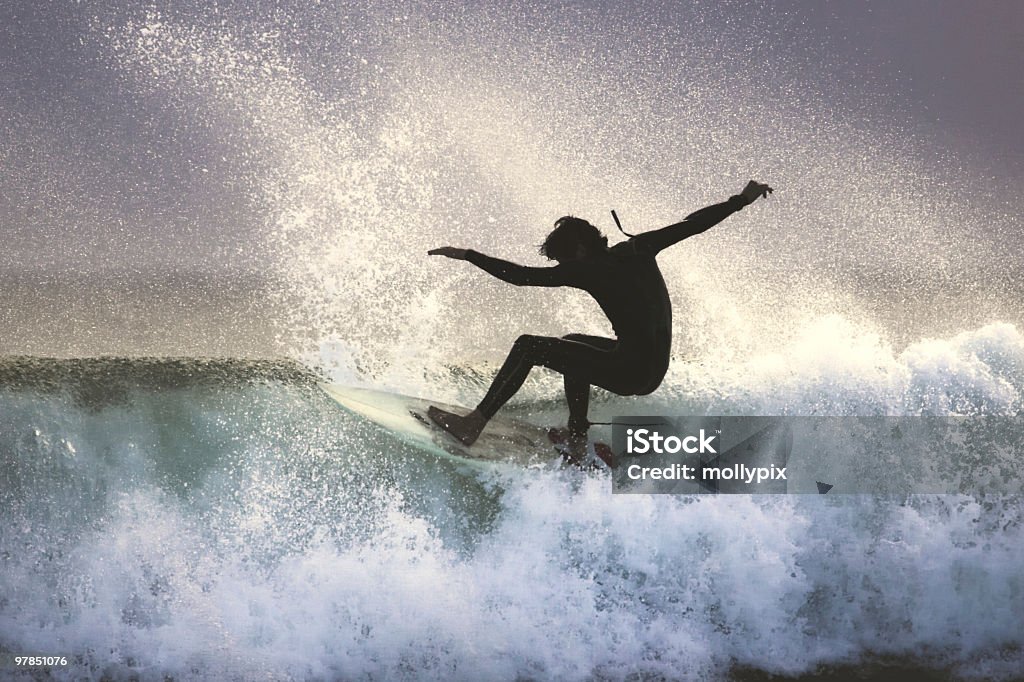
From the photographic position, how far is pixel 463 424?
120 inches

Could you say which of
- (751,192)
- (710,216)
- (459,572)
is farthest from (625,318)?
(459,572)

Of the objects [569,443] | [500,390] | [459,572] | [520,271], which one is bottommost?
[459,572]

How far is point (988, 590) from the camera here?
11.5 feet

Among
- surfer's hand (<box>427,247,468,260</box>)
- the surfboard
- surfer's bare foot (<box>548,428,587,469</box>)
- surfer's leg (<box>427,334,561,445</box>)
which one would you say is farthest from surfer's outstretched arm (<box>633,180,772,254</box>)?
the surfboard

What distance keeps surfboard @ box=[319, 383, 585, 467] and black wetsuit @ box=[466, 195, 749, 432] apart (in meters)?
0.33

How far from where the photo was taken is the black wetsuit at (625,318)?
2828mm

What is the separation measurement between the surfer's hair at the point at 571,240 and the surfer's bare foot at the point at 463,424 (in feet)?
2.05

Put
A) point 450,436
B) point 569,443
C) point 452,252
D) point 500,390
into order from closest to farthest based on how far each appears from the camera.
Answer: point 452,252
point 500,390
point 450,436
point 569,443

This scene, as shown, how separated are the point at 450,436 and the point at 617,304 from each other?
76 cm

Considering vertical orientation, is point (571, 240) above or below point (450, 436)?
above

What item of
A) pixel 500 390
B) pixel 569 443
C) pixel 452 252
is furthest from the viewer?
pixel 569 443

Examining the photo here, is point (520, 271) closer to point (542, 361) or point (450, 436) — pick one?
point (542, 361)

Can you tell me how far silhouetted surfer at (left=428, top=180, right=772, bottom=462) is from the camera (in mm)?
2824

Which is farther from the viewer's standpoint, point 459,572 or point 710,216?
point 459,572
